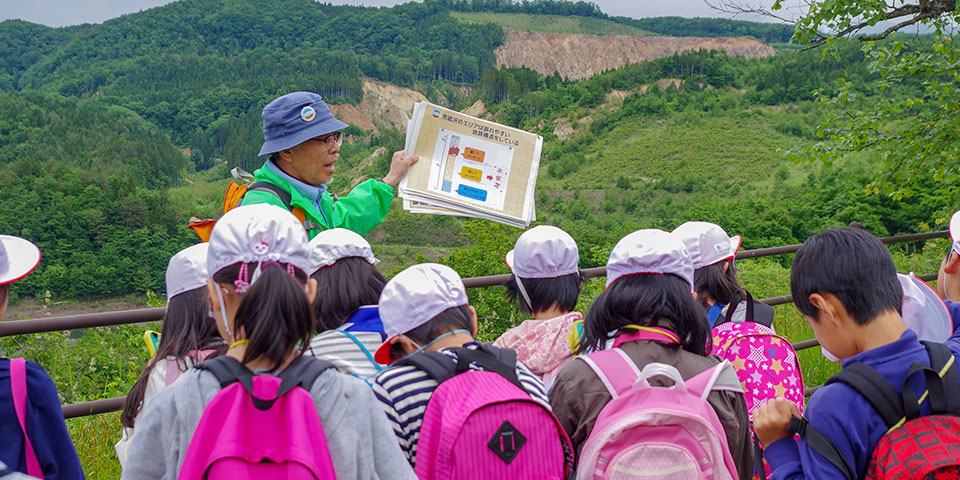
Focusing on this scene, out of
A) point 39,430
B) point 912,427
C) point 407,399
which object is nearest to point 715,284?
point 912,427

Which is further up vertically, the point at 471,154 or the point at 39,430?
the point at 471,154

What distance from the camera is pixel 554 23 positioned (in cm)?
11238

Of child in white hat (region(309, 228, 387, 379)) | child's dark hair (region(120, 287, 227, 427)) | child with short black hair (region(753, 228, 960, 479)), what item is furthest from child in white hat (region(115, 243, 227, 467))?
child with short black hair (region(753, 228, 960, 479))

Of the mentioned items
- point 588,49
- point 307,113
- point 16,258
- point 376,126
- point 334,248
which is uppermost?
point 307,113

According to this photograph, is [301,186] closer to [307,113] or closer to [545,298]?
[307,113]

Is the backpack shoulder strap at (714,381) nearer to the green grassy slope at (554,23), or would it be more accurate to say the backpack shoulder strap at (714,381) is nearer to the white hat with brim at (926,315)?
the white hat with brim at (926,315)

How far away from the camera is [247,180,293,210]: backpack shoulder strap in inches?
101

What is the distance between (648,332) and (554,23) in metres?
116

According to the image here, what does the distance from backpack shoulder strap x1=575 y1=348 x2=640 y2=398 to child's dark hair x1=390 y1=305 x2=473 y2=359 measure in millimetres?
318

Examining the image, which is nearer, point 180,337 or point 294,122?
point 180,337

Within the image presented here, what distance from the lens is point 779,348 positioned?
7.13 ft

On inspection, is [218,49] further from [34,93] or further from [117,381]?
[117,381]

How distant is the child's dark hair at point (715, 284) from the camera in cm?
249

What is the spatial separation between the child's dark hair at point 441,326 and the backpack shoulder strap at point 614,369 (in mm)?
318
